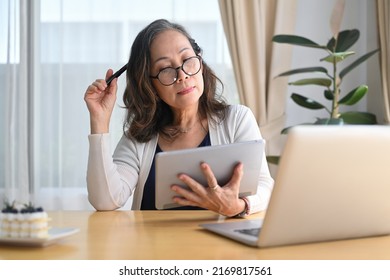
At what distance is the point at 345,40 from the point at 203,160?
226 cm

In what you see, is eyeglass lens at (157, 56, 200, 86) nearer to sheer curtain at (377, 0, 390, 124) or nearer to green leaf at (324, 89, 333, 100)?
green leaf at (324, 89, 333, 100)

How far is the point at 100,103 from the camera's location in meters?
Result: 2.02

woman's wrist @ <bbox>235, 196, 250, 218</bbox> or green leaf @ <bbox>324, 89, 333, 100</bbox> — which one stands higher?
green leaf @ <bbox>324, 89, 333, 100</bbox>

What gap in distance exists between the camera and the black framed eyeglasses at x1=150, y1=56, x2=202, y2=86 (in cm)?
198

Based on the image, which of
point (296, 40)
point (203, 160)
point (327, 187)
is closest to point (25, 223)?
point (203, 160)

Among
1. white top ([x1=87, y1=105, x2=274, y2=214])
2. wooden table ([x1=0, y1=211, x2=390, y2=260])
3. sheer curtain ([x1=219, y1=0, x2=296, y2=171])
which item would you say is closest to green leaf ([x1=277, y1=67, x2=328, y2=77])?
sheer curtain ([x1=219, y1=0, x2=296, y2=171])

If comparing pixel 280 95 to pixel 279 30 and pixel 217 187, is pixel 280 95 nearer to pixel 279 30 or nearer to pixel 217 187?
pixel 279 30

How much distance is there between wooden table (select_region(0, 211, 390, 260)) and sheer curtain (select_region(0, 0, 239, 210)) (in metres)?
2.43

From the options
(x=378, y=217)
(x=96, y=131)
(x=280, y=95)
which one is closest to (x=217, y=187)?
(x=378, y=217)

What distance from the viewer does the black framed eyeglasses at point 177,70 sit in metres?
1.98

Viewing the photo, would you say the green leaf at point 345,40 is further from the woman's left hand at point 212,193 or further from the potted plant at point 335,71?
the woman's left hand at point 212,193

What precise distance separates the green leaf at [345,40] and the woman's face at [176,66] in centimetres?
155

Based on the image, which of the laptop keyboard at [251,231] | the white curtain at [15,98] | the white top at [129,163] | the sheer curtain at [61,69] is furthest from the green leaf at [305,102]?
the laptop keyboard at [251,231]
